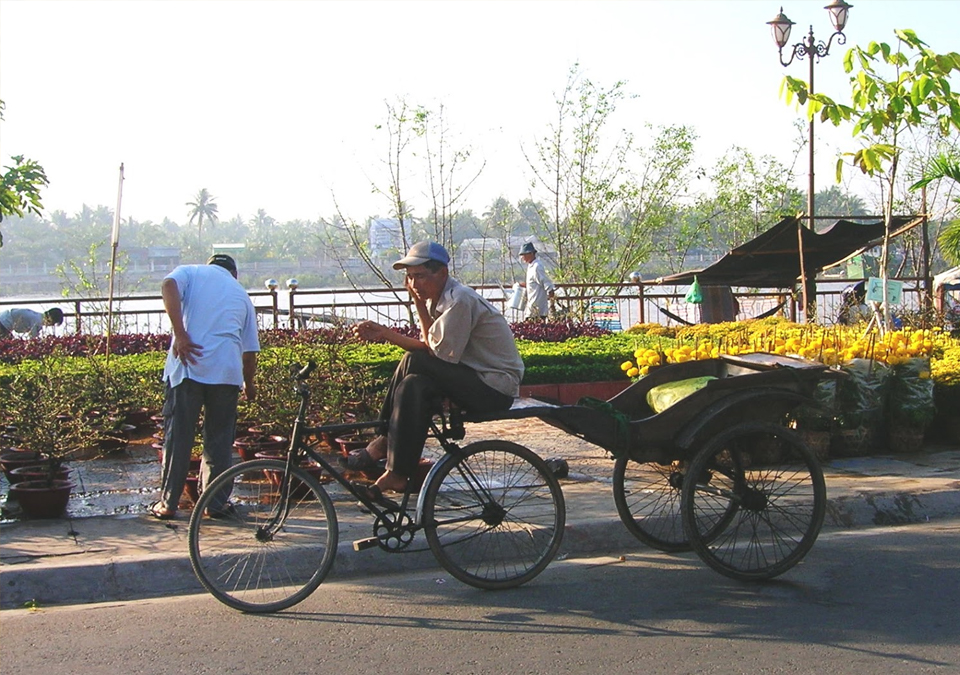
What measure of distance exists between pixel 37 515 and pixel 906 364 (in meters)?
6.63

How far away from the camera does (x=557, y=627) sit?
16.0 feet

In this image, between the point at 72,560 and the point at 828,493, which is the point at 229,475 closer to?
the point at 72,560

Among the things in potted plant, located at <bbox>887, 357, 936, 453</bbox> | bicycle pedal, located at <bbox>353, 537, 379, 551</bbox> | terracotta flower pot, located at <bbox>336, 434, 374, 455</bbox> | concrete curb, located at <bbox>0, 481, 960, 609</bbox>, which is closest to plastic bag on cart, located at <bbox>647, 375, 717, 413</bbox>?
concrete curb, located at <bbox>0, 481, 960, 609</bbox>

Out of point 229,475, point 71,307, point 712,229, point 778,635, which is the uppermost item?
point 712,229

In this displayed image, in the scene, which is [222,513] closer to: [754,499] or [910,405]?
[754,499]

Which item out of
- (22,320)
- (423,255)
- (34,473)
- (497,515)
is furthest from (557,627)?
(22,320)

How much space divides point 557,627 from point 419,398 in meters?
1.29

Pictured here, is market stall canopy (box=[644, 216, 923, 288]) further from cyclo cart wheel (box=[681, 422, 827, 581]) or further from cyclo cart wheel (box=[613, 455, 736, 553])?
cyclo cart wheel (box=[681, 422, 827, 581])

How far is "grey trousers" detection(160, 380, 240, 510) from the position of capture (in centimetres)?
639

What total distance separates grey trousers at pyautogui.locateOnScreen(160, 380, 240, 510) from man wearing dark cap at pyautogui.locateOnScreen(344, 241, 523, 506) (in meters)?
1.30

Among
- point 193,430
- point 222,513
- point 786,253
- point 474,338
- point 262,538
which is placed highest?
point 786,253

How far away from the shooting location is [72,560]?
18.6 ft

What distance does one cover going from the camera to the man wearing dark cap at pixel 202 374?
635cm

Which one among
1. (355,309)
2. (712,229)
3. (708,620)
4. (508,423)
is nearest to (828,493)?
(708,620)
